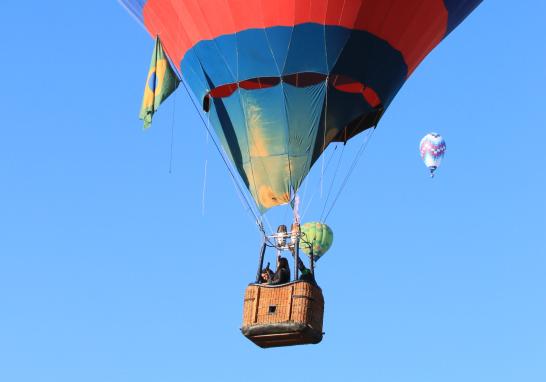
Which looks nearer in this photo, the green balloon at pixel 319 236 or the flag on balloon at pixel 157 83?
the flag on balloon at pixel 157 83

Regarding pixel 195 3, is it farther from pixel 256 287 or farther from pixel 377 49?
pixel 256 287

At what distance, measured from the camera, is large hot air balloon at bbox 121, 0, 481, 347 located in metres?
15.3

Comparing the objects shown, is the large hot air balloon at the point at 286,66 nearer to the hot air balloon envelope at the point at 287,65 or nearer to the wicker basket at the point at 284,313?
the hot air balloon envelope at the point at 287,65

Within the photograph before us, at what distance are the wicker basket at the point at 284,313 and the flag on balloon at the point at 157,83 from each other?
2.78 m

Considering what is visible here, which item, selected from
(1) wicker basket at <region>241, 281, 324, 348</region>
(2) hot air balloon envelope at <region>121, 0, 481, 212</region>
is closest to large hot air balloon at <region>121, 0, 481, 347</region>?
(2) hot air balloon envelope at <region>121, 0, 481, 212</region>

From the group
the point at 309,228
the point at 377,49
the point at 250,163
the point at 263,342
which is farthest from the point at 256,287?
the point at 309,228

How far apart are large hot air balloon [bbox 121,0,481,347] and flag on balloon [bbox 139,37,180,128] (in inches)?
5.6

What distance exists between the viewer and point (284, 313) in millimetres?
14289

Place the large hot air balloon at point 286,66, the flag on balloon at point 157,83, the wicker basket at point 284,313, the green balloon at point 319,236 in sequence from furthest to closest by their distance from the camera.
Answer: the green balloon at point 319,236
the flag on balloon at point 157,83
the large hot air balloon at point 286,66
the wicker basket at point 284,313

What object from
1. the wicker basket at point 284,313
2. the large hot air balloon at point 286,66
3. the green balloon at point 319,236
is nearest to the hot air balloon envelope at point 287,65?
the large hot air balloon at point 286,66

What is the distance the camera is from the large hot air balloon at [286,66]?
15344mm

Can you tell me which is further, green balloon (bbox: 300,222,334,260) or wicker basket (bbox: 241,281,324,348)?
green balloon (bbox: 300,222,334,260)

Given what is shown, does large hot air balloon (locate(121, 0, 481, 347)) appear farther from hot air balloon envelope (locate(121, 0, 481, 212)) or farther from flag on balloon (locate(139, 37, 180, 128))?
flag on balloon (locate(139, 37, 180, 128))

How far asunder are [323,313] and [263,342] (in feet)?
2.21
